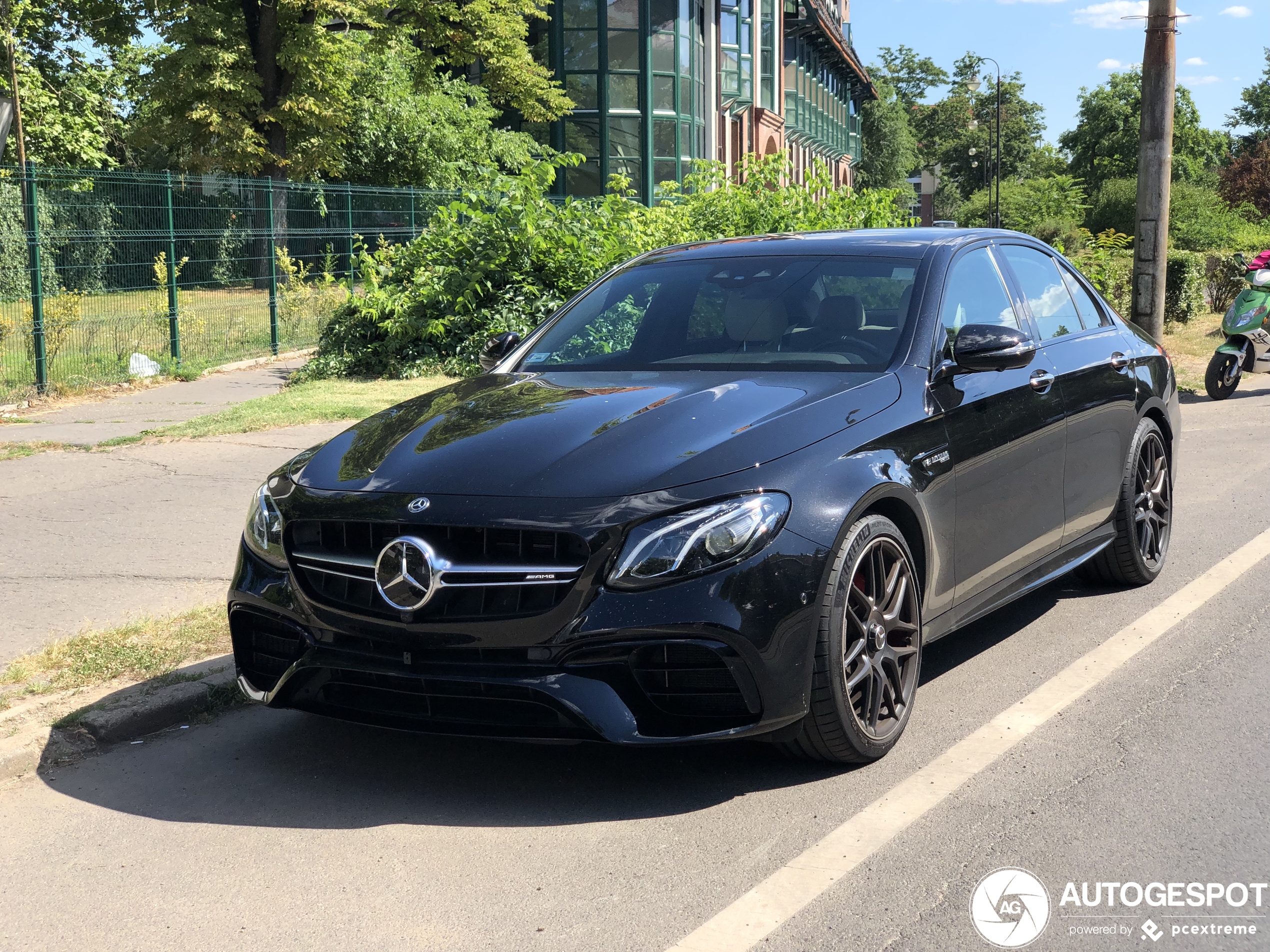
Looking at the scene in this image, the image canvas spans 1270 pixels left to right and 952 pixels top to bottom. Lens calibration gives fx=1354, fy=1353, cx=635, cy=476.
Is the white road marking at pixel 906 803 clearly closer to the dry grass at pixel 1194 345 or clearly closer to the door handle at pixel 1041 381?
the door handle at pixel 1041 381

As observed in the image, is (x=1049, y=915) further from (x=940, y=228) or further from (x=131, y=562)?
(x=131, y=562)

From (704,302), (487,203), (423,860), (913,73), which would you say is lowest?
(423,860)

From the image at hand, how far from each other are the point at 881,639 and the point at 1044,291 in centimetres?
227

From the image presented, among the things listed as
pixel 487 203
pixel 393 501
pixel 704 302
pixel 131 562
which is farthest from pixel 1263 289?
pixel 393 501

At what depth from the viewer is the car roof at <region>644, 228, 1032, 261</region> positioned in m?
5.09

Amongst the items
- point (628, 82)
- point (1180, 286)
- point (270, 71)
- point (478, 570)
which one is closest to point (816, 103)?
point (628, 82)

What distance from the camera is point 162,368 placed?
1532 centimetres

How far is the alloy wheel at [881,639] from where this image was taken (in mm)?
3934

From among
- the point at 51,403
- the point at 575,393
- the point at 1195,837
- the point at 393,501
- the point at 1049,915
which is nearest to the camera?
the point at 1049,915

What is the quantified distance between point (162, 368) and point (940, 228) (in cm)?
1177

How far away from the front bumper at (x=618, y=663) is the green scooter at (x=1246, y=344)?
11143mm

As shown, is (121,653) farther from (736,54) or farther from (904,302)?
(736,54)

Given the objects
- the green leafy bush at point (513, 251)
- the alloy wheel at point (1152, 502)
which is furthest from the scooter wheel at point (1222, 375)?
the alloy wheel at point (1152, 502)

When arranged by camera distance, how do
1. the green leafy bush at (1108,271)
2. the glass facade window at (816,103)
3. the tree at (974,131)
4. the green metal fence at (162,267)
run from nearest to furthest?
the green metal fence at (162,267) < the green leafy bush at (1108,271) < the glass facade window at (816,103) < the tree at (974,131)
